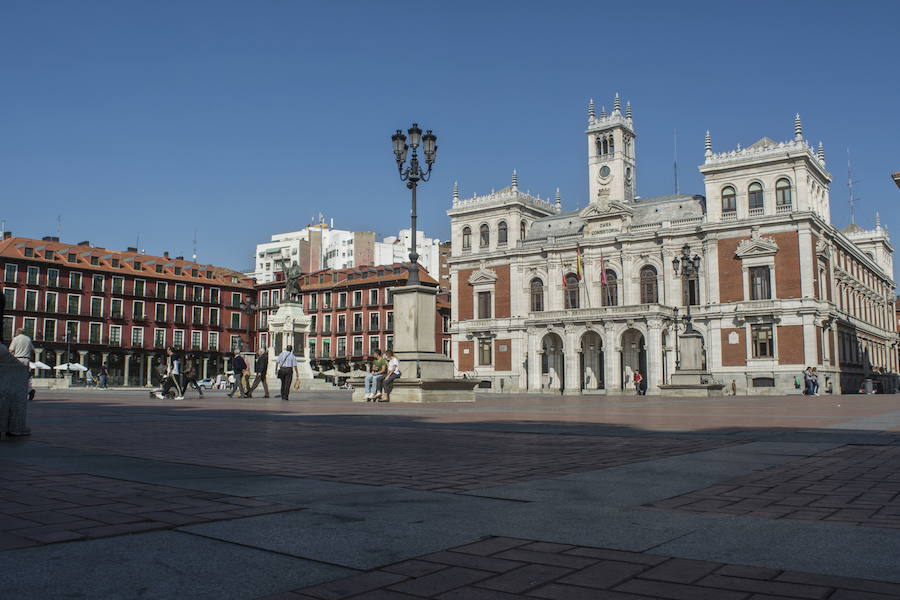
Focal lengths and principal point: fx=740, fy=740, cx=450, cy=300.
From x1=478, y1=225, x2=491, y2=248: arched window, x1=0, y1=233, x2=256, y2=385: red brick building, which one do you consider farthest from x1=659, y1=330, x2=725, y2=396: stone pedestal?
x1=0, y1=233, x2=256, y2=385: red brick building

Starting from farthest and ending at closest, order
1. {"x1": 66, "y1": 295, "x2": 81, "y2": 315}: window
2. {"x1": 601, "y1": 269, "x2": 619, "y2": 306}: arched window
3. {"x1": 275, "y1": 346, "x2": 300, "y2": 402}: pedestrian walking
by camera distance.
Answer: {"x1": 66, "y1": 295, "x2": 81, "y2": 315}: window
{"x1": 601, "y1": 269, "x2": 619, "y2": 306}: arched window
{"x1": 275, "y1": 346, "x2": 300, "y2": 402}: pedestrian walking

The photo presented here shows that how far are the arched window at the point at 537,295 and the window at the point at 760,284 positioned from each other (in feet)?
53.6

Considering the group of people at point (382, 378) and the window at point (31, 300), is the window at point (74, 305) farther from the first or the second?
the group of people at point (382, 378)

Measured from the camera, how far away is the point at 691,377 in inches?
1304

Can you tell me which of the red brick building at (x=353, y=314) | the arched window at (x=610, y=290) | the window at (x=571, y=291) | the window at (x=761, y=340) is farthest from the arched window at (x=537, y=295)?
the window at (x=761, y=340)

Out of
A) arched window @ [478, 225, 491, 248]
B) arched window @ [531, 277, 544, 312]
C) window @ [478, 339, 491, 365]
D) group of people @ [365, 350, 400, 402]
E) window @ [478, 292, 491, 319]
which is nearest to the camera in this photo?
group of people @ [365, 350, 400, 402]

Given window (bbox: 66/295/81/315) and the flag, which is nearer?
Result: the flag

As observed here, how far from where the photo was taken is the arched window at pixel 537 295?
60359 mm

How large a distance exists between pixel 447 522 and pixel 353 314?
7346cm

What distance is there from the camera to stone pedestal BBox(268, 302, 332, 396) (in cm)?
3388

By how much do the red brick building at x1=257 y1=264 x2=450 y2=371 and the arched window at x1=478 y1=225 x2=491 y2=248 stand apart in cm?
929

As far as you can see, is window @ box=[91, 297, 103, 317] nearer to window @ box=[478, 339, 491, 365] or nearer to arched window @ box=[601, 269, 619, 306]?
window @ box=[478, 339, 491, 365]

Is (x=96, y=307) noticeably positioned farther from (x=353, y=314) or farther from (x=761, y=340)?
(x=761, y=340)

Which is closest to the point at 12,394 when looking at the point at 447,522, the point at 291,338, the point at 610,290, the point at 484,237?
the point at 447,522
